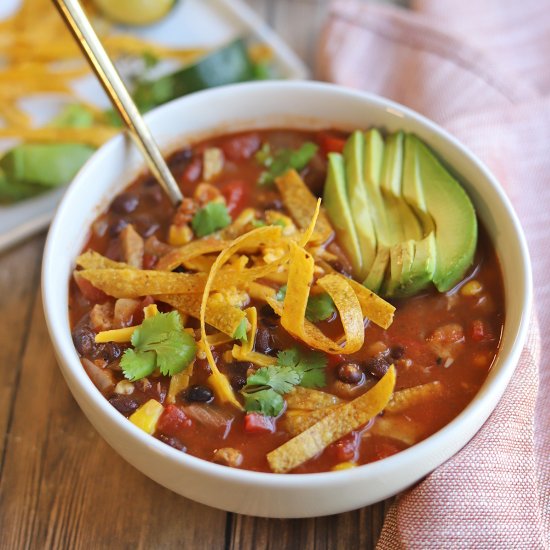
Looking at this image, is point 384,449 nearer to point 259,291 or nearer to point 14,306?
point 259,291

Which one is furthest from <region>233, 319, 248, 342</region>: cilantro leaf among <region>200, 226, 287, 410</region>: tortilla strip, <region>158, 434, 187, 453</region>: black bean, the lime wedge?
the lime wedge

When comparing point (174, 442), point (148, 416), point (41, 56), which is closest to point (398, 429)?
point (174, 442)

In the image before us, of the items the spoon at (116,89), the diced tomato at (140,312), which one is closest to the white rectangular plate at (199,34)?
the spoon at (116,89)

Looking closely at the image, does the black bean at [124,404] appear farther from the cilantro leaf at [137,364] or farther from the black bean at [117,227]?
the black bean at [117,227]

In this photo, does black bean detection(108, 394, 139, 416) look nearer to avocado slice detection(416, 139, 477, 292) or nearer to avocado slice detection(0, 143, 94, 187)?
avocado slice detection(416, 139, 477, 292)

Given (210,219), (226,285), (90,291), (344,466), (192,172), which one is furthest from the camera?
(192,172)
